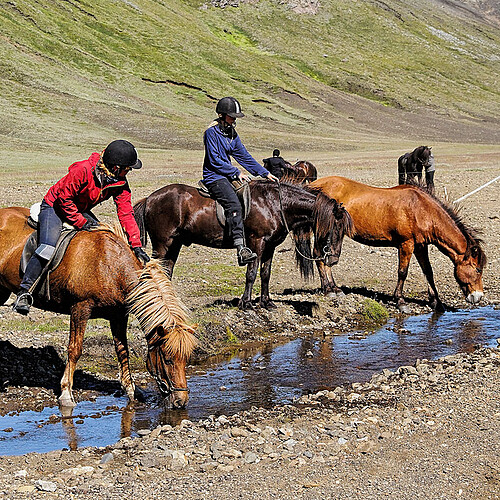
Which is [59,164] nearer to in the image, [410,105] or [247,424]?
[247,424]

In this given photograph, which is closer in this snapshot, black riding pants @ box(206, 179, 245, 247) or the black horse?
black riding pants @ box(206, 179, 245, 247)

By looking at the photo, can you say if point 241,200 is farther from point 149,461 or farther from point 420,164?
point 420,164

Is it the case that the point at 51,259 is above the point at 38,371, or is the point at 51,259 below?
above

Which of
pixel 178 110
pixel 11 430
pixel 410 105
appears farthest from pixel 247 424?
pixel 410 105

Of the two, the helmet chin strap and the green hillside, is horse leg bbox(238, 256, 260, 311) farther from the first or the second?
the green hillside

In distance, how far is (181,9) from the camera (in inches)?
4808

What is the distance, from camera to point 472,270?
12.1 m

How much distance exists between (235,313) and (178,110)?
69851 mm

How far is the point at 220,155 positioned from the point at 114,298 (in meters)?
3.98

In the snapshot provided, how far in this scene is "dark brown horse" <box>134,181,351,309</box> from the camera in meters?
11.4

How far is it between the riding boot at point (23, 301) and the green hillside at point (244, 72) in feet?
156

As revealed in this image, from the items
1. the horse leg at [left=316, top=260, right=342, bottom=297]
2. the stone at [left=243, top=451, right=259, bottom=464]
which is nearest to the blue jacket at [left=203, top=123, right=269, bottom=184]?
the horse leg at [left=316, top=260, right=342, bottom=297]

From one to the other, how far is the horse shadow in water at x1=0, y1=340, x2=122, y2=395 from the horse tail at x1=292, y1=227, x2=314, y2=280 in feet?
15.1

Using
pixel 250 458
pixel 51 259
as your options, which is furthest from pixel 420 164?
pixel 250 458
